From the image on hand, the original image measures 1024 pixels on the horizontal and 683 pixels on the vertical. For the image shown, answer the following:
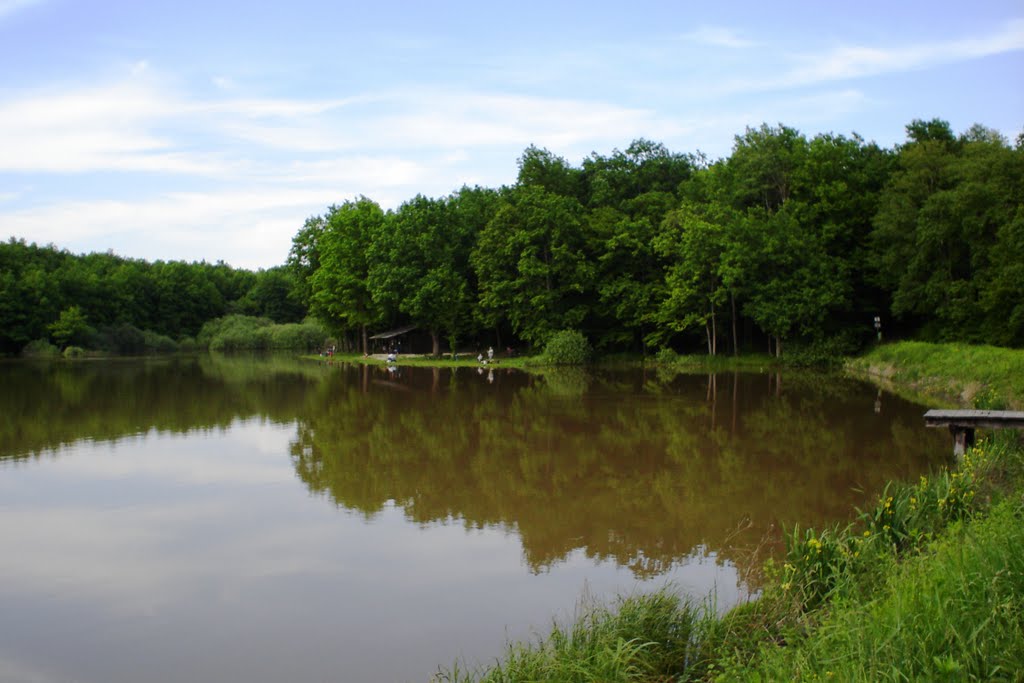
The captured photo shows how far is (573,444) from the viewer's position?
17.8 metres

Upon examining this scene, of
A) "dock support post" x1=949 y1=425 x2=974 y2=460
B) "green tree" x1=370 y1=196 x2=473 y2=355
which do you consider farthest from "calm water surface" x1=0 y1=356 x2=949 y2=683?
"green tree" x1=370 y1=196 x2=473 y2=355

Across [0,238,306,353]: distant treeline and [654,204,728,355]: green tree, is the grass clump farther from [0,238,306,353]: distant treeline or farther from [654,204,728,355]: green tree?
[0,238,306,353]: distant treeline

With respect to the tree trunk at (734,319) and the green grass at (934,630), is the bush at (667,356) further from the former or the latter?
the green grass at (934,630)

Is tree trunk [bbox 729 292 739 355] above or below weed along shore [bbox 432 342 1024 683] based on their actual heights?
above

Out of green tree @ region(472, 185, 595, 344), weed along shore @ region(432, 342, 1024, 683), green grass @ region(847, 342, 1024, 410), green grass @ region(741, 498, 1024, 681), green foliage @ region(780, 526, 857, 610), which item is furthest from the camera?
green tree @ region(472, 185, 595, 344)

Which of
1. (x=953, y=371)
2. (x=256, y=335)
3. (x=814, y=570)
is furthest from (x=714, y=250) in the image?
(x=256, y=335)

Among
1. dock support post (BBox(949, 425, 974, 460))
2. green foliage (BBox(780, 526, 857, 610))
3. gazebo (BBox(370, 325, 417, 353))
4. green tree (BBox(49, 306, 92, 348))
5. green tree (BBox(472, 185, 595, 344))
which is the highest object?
green tree (BBox(472, 185, 595, 344))

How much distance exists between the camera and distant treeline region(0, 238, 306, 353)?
2403 inches

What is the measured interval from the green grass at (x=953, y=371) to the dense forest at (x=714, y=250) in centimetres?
242

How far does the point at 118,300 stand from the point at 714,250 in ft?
184

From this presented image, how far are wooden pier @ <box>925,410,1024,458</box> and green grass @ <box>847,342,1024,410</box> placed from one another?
322cm

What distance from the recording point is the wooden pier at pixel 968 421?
11.2 meters

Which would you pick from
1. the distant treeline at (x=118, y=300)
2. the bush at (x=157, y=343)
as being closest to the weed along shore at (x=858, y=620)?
the distant treeline at (x=118, y=300)

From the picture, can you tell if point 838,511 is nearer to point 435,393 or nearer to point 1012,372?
point 1012,372
